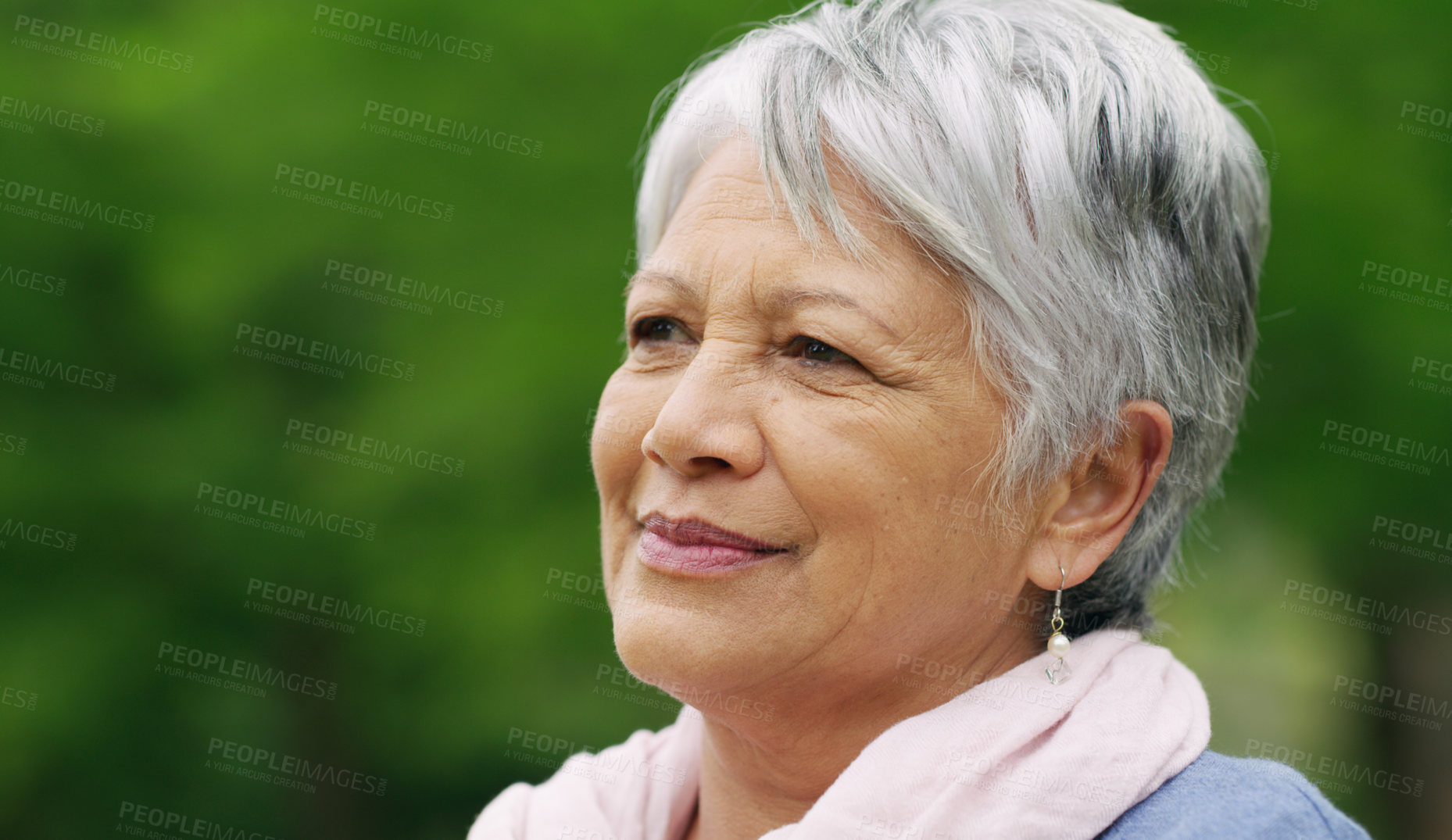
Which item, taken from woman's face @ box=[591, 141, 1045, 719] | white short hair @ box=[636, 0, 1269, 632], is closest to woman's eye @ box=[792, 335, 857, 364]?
woman's face @ box=[591, 141, 1045, 719]

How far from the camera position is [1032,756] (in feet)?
6.01

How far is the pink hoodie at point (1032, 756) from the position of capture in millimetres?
1787

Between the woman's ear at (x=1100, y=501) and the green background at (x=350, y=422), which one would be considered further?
the green background at (x=350, y=422)

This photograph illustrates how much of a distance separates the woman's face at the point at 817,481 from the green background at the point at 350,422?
3872 millimetres

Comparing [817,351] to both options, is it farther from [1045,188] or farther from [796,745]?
[796,745]

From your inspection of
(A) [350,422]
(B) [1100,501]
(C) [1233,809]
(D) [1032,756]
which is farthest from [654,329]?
(A) [350,422]

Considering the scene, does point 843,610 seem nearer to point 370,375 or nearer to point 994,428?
point 994,428

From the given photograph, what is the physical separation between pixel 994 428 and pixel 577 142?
4.49m

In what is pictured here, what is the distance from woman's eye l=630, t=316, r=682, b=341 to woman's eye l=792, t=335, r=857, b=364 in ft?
0.93

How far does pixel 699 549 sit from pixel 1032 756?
62 centimetres

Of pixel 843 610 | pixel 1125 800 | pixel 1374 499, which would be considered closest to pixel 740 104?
pixel 843 610

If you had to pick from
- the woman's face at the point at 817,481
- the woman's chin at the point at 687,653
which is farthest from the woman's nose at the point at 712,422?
the woman's chin at the point at 687,653

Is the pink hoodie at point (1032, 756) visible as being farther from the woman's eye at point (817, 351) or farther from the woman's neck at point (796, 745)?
the woman's eye at point (817, 351)

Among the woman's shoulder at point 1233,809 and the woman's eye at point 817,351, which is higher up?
the woman's eye at point 817,351
